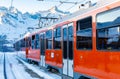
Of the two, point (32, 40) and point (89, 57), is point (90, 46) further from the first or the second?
point (32, 40)

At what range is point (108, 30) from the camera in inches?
348

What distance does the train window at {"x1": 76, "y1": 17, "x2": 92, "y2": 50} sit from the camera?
1038 cm

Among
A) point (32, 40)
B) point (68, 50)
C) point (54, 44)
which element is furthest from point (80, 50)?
point (32, 40)

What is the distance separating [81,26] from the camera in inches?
451

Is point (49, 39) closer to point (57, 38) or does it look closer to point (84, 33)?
point (57, 38)

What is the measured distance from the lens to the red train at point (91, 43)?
28.0ft

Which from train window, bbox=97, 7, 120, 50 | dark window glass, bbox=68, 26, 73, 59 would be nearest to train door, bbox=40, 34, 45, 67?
dark window glass, bbox=68, 26, 73, 59

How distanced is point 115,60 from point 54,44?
841cm

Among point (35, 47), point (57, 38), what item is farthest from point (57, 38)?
point (35, 47)

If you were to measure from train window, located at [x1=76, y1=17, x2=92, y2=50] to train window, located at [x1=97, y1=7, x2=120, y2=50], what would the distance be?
825 mm

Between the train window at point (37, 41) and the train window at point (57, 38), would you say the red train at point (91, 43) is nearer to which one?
the train window at point (57, 38)

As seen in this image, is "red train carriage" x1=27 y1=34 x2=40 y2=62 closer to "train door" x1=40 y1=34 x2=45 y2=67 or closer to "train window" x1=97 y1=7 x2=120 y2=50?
"train door" x1=40 y1=34 x2=45 y2=67

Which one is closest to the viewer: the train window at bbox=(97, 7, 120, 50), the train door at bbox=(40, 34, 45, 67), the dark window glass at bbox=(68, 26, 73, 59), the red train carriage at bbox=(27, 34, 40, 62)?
the train window at bbox=(97, 7, 120, 50)

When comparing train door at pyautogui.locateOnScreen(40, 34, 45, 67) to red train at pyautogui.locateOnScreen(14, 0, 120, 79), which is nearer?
red train at pyautogui.locateOnScreen(14, 0, 120, 79)
